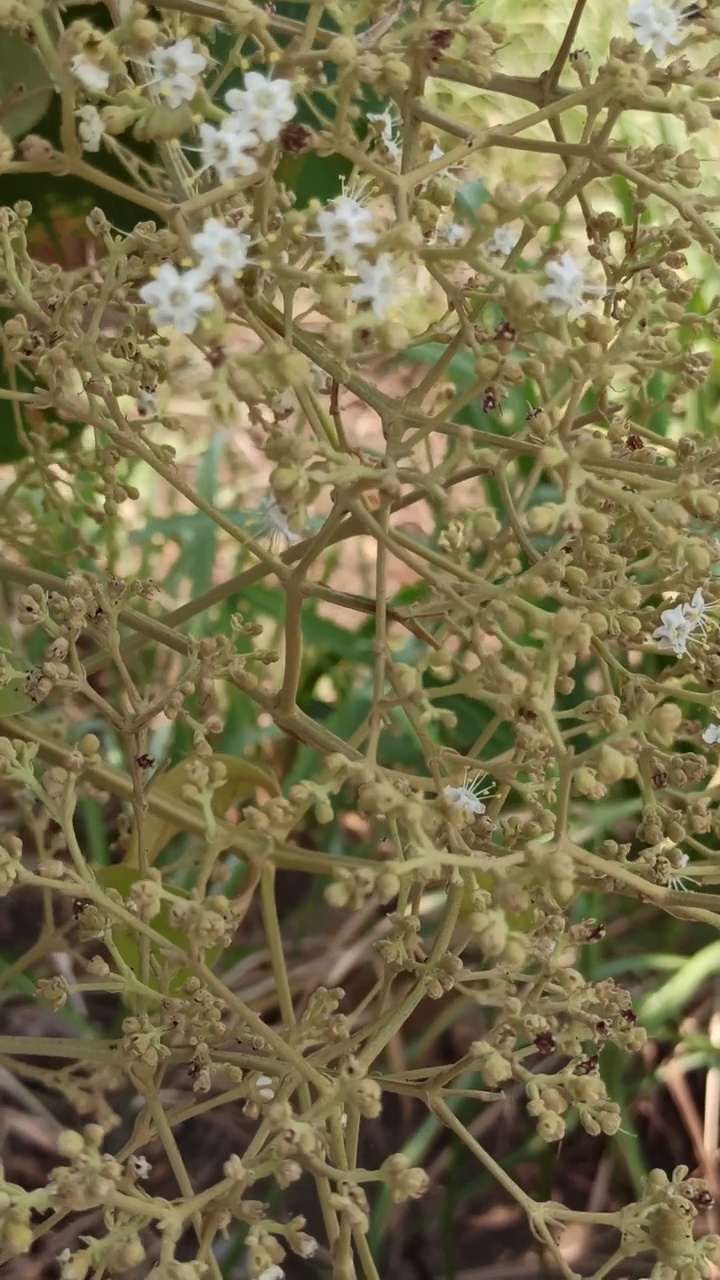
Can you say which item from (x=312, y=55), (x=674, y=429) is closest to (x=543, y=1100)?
(x=312, y=55)

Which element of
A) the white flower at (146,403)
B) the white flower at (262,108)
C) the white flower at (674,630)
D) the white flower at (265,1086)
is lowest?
the white flower at (265,1086)

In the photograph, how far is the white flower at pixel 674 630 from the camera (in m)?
0.62

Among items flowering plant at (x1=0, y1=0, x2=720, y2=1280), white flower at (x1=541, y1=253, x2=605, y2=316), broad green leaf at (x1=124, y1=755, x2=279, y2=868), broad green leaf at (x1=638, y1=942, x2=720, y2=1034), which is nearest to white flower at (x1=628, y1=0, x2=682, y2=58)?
flowering plant at (x1=0, y1=0, x2=720, y2=1280)

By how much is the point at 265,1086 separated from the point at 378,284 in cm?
46

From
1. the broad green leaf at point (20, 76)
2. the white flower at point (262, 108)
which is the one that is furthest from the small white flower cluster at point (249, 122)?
the broad green leaf at point (20, 76)

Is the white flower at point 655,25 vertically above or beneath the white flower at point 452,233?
above

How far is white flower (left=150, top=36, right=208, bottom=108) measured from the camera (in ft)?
1.46

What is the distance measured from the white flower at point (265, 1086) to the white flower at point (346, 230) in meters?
0.40

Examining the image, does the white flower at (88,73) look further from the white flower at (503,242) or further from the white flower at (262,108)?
the white flower at (503,242)

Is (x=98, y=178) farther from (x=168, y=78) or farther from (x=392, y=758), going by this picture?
(x=392, y=758)

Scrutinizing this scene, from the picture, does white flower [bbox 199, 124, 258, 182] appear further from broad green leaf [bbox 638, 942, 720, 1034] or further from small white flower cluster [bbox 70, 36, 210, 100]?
broad green leaf [bbox 638, 942, 720, 1034]

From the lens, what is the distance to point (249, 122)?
43 centimetres

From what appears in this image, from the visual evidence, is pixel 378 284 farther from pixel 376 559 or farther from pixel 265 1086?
pixel 265 1086

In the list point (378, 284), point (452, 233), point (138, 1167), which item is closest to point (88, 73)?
point (378, 284)
